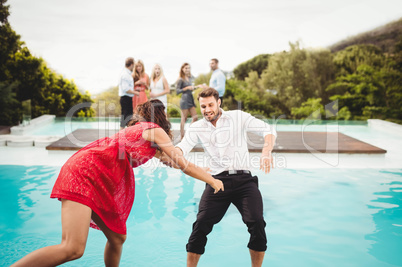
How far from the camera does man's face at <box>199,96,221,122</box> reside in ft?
8.80

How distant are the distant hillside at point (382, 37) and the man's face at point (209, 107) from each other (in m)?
24.4

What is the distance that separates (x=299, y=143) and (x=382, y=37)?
2258cm

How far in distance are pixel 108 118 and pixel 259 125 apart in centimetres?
1016

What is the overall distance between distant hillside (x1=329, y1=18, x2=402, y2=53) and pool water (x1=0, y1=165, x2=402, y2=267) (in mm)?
22331

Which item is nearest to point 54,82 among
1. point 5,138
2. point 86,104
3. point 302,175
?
point 86,104

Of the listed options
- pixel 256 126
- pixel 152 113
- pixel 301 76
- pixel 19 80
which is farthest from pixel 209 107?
pixel 301 76

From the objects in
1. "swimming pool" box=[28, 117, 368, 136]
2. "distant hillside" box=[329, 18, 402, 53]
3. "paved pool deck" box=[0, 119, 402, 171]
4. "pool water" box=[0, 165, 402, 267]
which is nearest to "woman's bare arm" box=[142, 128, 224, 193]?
"pool water" box=[0, 165, 402, 267]

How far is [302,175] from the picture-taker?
538 centimetres

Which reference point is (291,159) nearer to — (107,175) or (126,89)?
(126,89)

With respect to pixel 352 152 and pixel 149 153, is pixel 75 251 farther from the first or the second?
pixel 352 152

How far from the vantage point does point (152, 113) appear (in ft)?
7.33

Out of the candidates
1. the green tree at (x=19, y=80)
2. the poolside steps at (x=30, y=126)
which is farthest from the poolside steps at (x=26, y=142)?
the green tree at (x=19, y=80)

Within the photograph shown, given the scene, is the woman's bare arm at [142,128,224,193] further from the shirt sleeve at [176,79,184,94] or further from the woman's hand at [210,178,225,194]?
the shirt sleeve at [176,79,184,94]

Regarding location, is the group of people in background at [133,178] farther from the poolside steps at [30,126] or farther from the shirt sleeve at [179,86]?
the poolside steps at [30,126]
